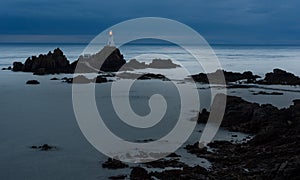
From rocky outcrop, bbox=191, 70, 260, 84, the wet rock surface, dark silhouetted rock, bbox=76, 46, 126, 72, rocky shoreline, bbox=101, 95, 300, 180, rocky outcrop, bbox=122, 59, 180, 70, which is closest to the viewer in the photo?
rocky shoreline, bbox=101, 95, 300, 180

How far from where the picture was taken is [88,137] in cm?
1884

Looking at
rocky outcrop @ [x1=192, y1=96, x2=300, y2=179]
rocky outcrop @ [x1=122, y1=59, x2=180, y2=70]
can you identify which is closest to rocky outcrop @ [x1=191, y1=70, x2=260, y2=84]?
rocky outcrop @ [x1=122, y1=59, x2=180, y2=70]

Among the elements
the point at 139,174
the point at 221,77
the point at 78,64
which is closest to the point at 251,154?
the point at 139,174

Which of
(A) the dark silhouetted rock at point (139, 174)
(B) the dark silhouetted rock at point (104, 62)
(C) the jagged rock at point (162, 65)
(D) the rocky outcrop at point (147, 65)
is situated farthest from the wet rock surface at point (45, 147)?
(C) the jagged rock at point (162, 65)

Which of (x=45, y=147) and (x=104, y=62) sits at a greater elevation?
(x=104, y=62)

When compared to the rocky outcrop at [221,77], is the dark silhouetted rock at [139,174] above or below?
below

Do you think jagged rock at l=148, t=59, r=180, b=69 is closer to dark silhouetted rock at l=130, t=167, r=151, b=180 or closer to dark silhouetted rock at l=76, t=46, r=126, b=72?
dark silhouetted rock at l=76, t=46, r=126, b=72

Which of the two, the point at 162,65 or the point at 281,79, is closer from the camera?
the point at 281,79

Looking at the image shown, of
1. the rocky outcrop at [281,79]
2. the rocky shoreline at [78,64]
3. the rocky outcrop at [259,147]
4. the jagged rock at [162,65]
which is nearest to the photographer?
the rocky outcrop at [259,147]

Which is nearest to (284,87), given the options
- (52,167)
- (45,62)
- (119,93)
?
(119,93)

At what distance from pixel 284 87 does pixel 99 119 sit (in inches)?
836

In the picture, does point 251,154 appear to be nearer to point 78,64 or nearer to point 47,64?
point 47,64

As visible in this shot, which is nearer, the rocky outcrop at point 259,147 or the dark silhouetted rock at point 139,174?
the rocky outcrop at point 259,147

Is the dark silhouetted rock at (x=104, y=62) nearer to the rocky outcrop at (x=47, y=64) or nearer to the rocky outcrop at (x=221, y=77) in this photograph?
the rocky outcrop at (x=47, y=64)
